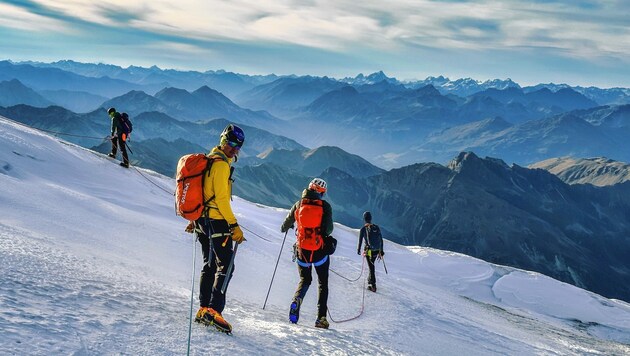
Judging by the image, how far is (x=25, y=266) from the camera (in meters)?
6.71

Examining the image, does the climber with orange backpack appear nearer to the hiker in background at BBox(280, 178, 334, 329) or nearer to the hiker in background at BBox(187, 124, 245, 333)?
the hiker in background at BBox(187, 124, 245, 333)

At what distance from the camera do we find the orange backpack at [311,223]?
27.9ft

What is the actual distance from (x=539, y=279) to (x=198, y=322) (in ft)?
151

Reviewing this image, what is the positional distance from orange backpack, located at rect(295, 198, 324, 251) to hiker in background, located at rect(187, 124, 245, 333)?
212 centimetres

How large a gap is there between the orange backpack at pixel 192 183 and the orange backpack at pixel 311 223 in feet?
8.45

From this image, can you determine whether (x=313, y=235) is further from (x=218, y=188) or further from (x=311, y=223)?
(x=218, y=188)

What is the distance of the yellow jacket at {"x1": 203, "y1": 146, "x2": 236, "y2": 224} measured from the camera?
638cm

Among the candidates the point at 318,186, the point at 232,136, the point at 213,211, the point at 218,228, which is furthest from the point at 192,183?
the point at 318,186

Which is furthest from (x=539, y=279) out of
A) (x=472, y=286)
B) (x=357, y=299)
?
(x=357, y=299)

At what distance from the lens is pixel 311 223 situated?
8.56 m

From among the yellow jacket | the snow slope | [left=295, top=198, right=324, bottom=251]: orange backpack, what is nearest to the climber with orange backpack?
the yellow jacket

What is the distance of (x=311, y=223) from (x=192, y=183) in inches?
116

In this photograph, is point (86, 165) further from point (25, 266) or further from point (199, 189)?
point (199, 189)

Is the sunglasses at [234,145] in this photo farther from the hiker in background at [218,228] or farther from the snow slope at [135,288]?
A: the snow slope at [135,288]
